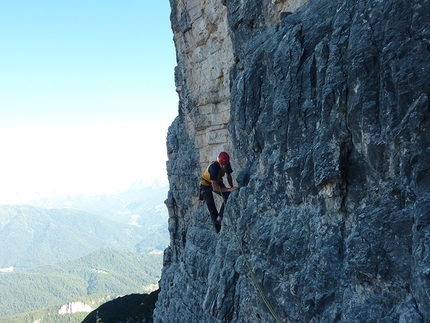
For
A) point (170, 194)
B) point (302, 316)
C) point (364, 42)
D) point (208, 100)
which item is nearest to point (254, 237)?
point (302, 316)

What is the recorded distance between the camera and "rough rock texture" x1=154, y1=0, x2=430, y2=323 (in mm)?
6699

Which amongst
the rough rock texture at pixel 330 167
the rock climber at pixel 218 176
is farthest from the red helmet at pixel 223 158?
the rough rock texture at pixel 330 167

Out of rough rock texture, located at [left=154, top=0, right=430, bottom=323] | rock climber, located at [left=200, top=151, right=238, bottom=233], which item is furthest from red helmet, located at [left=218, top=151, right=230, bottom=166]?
rough rock texture, located at [left=154, top=0, right=430, bottom=323]

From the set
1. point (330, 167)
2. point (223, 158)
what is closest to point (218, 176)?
point (223, 158)

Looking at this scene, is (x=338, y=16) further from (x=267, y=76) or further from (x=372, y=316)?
(x=372, y=316)

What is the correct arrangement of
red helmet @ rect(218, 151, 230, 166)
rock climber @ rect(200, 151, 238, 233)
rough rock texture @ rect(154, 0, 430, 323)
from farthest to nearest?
red helmet @ rect(218, 151, 230, 166)
rock climber @ rect(200, 151, 238, 233)
rough rock texture @ rect(154, 0, 430, 323)

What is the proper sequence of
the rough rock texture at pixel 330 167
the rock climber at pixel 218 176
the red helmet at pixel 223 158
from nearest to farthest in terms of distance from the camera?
the rough rock texture at pixel 330 167
the rock climber at pixel 218 176
the red helmet at pixel 223 158

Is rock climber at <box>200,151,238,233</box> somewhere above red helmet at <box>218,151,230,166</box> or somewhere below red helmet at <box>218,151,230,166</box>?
below

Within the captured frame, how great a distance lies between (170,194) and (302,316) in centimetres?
2226

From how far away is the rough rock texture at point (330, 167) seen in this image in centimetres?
670

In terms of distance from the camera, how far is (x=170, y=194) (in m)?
30.0

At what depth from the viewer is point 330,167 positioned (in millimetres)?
8312

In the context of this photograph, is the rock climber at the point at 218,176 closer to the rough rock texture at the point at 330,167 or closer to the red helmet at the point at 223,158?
the red helmet at the point at 223,158

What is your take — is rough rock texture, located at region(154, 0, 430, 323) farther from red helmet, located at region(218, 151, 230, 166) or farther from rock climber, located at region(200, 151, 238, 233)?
rock climber, located at region(200, 151, 238, 233)
